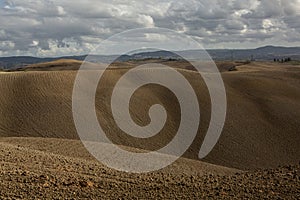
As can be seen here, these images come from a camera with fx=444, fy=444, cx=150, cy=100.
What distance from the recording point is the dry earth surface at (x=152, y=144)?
1016cm

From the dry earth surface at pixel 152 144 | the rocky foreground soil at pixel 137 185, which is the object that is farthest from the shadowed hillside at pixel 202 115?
the rocky foreground soil at pixel 137 185

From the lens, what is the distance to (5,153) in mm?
15477

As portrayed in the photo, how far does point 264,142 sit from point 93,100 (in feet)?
52.0

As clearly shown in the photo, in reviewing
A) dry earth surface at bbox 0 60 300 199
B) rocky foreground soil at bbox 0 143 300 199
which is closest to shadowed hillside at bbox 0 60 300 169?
dry earth surface at bbox 0 60 300 199

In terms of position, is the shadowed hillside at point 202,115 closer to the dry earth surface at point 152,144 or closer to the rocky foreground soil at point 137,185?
the dry earth surface at point 152,144

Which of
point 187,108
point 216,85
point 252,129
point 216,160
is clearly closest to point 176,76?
point 216,85

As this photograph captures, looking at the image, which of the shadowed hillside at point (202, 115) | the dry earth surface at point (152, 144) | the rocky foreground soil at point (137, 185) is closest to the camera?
the rocky foreground soil at point (137, 185)

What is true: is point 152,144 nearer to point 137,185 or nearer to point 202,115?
point 202,115

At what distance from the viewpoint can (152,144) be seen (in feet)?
106

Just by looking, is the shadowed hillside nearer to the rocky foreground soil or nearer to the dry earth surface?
the dry earth surface

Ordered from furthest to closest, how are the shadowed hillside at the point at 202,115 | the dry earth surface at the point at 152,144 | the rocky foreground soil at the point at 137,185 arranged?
1. the shadowed hillside at the point at 202,115
2. the dry earth surface at the point at 152,144
3. the rocky foreground soil at the point at 137,185

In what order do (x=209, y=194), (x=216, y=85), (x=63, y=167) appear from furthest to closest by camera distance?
1. (x=216, y=85)
2. (x=63, y=167)
3. (x=209, y=194)

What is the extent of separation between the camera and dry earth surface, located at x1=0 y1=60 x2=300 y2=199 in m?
10.2

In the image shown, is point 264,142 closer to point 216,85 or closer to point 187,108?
point 187,108
